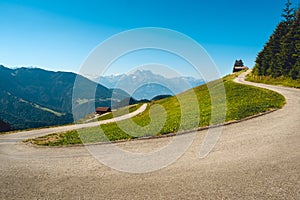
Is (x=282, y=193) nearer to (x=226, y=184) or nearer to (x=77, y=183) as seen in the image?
(x=226, y=184)

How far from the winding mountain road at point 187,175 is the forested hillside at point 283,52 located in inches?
1368

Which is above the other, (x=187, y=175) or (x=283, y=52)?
(x=283, y=52)

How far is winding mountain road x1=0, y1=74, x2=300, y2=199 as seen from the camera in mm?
7318

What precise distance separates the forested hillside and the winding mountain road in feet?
114

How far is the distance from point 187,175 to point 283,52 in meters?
45.4

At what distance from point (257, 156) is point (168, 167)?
3.91 m

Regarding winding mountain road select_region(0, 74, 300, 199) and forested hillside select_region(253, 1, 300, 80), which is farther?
forested hillside select_region(253, 1, 300, 80)

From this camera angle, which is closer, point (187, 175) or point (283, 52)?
point (187, 175)

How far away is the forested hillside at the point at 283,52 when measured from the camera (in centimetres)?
4133

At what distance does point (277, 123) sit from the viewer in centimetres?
1453

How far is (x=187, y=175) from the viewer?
8602mm

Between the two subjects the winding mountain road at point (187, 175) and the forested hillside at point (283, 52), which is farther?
the forested hillside at point (283, 52)

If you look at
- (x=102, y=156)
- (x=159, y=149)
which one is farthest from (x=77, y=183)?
(x=159, y=149)

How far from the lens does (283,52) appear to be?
44.2 meters
